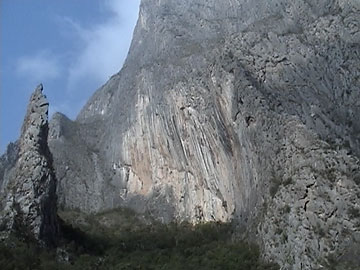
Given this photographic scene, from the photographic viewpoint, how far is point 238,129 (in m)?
99.7

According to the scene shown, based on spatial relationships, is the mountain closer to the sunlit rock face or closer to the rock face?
the sunlit rock face

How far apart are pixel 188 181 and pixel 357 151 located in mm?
31185

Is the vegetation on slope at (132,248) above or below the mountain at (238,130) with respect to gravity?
below

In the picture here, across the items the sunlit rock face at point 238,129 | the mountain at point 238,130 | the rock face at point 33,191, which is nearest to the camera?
the mountain at point 238,130

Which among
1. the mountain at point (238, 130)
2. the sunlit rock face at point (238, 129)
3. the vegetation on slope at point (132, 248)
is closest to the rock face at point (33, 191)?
the vegetation on slope at point (132, 248)

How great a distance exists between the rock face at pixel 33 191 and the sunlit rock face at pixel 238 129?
2503 centimetres

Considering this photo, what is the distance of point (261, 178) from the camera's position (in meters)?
92.7

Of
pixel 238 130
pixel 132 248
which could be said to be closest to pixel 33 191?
pixel 132 248

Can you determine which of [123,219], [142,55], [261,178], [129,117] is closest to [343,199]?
[261,178]

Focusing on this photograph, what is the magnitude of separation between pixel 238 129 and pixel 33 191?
29.5 m

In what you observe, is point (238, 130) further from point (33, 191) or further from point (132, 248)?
point (33, 191)

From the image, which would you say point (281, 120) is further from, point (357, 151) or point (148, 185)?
point (148, 185)

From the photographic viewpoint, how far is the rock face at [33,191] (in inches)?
3260

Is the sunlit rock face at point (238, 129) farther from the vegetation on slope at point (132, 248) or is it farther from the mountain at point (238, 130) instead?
the vegetation on slope at point (132, 248)
